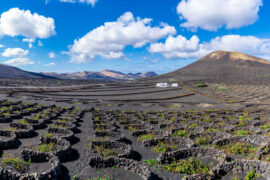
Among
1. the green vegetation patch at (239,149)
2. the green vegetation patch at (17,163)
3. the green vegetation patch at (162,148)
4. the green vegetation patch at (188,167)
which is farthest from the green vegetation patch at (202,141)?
the green vegetation patch at (17,163)

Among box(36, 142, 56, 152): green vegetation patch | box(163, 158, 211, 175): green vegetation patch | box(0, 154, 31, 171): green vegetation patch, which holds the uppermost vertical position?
box(0, 154, 31, 171): green vegetation patch

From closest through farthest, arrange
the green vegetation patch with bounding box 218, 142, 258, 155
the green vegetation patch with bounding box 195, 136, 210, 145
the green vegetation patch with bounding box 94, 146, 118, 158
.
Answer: the green vegetation patch with bounding box 94, 146, 118, 158 → the green vegetation patch with bounding box 218, 142, 258, 155 → the green vegetation patch with bounding box 195, 136, 210, 145

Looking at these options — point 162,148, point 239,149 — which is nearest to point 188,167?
point 162,148

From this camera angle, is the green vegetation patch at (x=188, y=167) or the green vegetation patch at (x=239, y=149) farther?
the green vegetation patch at (x=239, y=149)

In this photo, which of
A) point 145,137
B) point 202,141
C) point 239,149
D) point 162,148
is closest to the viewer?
point 239,149

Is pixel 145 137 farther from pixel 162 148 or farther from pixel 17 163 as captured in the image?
pixel 17 163

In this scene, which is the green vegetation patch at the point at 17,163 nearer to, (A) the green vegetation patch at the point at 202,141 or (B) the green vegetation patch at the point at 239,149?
(A) the green vegetation patch at the point at 202,141

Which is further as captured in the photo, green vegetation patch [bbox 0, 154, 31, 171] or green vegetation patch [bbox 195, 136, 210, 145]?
green vegetation patch [bbox 195, 136, 210, 145]

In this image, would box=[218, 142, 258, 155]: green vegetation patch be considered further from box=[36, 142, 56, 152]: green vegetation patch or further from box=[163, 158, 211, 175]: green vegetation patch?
box=[36, 142, 56, 152]: green vegetation patch

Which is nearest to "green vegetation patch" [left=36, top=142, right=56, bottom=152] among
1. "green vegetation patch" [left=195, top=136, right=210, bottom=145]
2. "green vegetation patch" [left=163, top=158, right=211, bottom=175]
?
"green vegetation patch" [left=163, top=158, right=211, bottom=175]

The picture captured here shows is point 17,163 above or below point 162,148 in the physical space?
above

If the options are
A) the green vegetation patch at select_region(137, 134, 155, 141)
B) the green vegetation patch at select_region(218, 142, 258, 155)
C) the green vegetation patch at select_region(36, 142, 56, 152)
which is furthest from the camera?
the green vegetation patch at select_region(137, 134, 155, 141)

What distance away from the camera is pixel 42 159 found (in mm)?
14062

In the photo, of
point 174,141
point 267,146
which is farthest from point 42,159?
point 267,146
